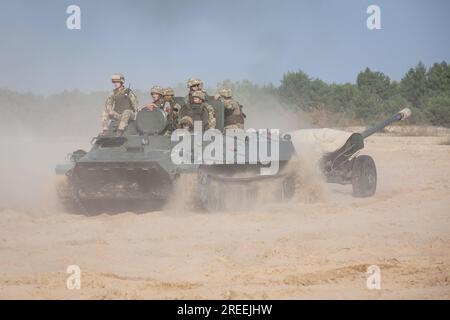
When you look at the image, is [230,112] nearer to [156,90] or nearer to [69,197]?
[156,90]

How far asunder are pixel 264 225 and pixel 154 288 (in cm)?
391

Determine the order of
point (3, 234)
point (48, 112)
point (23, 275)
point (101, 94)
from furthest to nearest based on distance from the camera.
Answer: point (101, 94) < point (48, 112) < point (3, 234) < point (23, 275)

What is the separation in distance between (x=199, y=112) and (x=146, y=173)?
5.72ft

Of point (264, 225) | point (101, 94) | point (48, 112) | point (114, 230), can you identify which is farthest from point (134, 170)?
point (101, 94)

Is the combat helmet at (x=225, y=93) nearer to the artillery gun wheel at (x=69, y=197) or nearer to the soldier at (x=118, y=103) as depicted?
the soldier at (x=118, y=103)

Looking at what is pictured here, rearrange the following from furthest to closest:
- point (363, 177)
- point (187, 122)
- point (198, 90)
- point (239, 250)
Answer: point (363, 177)
point (198, 90)
point (187, 122)
point (239, 250)

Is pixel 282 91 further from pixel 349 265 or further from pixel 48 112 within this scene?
pixel 349 265

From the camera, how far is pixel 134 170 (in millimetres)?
11531

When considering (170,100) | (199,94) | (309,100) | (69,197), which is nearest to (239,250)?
(69,197)

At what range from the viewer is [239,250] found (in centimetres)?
896

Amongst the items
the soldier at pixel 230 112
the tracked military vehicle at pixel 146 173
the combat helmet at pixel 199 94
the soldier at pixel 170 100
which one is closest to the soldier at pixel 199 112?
the combat helmet at pixel 199 94

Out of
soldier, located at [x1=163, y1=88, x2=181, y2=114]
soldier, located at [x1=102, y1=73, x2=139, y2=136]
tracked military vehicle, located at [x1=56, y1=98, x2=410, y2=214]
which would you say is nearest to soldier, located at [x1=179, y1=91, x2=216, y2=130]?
tracked military vehicle, located at [x1=56, y1=98, x2=410, y2=214]

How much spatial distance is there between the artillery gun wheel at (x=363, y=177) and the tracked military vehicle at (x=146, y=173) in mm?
1143
